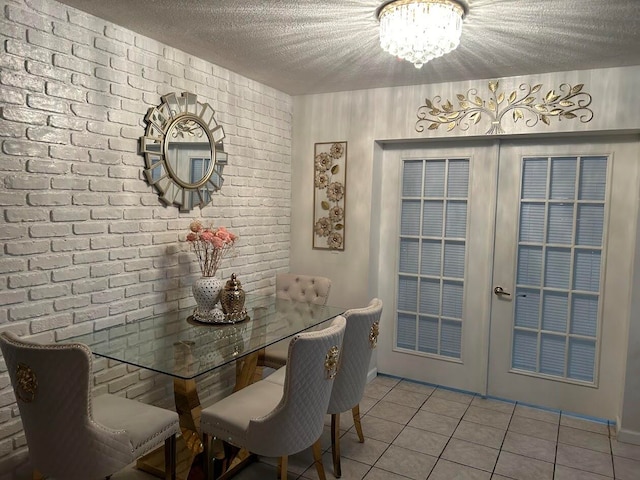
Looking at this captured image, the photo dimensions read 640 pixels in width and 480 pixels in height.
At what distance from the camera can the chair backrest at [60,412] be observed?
1736mm

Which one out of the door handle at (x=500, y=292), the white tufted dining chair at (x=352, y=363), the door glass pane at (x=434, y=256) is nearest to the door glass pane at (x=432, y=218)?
the door glass pane at (x=434, y=256)

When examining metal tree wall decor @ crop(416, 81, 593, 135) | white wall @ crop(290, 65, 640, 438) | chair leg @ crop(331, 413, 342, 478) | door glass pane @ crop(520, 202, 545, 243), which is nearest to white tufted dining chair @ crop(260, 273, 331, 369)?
white wall @ crop(290, 65, 640, 438)

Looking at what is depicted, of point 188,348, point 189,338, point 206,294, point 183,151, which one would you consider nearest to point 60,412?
point 188,348

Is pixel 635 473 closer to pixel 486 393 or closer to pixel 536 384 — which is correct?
pixel 536 384

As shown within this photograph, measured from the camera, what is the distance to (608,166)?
3.18 m

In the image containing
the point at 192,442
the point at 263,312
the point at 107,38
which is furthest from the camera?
the point at 263,312

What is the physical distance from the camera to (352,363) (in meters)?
2.51

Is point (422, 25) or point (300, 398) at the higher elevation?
point (422, 25)

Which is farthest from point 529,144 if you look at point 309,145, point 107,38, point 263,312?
point 107,38

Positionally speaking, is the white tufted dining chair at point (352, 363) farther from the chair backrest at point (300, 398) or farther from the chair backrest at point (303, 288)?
the chair backrest at point (303, 288)

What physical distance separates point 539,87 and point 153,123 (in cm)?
243

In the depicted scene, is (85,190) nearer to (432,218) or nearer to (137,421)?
(137,421)

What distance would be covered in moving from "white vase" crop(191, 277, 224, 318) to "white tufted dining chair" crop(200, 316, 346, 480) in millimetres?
645

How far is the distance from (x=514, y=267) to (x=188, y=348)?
2367 millimetres
